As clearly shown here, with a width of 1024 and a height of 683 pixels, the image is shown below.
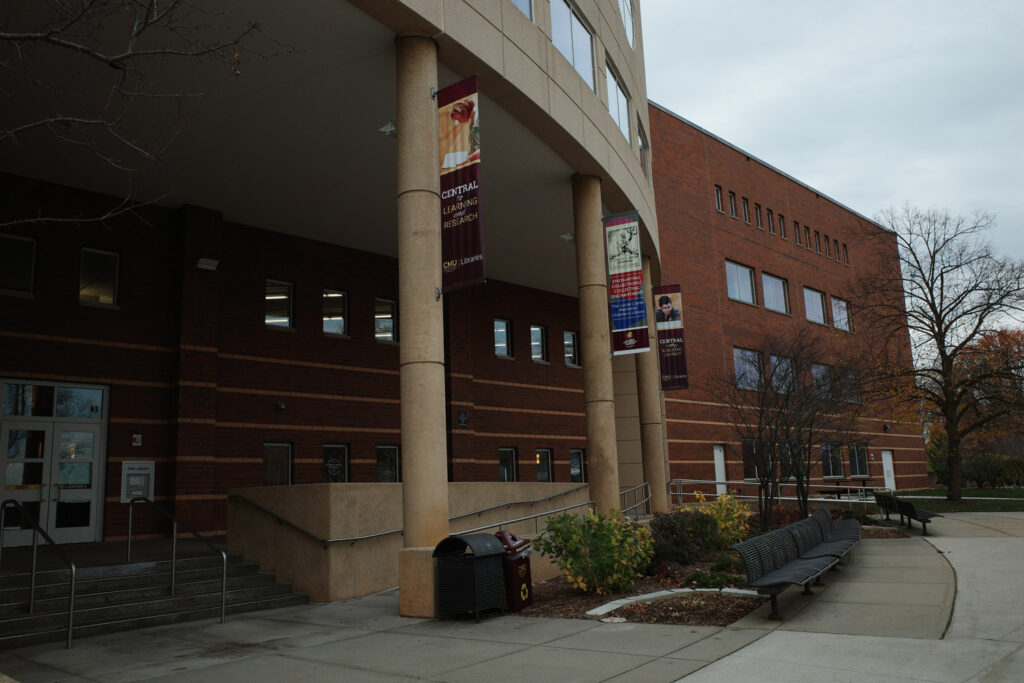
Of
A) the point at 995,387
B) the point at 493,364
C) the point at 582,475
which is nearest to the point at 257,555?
the point at 493,364

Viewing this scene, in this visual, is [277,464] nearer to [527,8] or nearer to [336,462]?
[336,462]

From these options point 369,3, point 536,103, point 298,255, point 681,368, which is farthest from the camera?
point 681,368

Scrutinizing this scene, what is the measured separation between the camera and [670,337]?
23750 millimetres

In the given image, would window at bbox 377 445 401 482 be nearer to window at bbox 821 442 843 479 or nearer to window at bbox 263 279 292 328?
window at bbox 263 279 292 328

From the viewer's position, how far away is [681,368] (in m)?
23.1

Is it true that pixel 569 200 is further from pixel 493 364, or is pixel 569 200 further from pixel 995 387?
pixel 995 387

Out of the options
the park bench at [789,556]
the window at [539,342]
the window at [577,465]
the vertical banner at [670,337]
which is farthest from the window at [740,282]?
the park bench at [789,556]

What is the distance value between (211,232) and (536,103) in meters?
8.48

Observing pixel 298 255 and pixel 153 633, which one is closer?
pixel 153 633

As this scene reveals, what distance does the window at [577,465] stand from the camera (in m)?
27.2

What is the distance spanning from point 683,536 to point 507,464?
459 inches

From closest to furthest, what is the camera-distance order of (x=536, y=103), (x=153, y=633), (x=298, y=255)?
(x=153, y=633) → (x=536, y=103) → (x=298, y=255)

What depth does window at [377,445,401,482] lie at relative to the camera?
2106 cm

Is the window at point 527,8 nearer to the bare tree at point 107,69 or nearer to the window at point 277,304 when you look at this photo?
the bare tree at point 107,69
